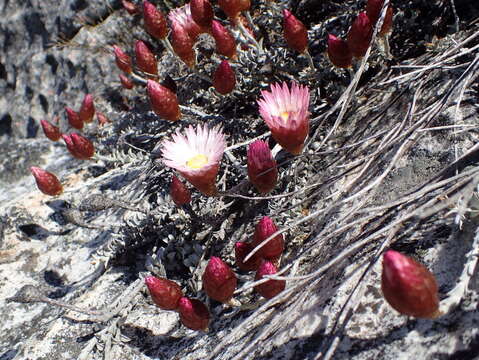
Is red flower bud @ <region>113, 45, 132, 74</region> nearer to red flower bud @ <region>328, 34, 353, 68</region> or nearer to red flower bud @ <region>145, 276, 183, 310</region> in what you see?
red flower bud @ <region>328, 34, 353, 68</region>

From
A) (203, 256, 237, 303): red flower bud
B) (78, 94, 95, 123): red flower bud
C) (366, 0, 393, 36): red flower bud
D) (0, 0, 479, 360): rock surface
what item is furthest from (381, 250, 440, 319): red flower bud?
(78, 94, 95, 123): red flower bud

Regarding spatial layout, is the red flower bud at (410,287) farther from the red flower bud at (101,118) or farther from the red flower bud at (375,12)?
the red flower bud at (101,118)

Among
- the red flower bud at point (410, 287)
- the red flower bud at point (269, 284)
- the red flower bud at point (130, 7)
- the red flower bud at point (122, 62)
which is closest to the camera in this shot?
the red flower bud at point (410, 287)

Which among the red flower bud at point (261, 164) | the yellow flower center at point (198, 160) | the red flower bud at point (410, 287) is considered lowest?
the red flower bud at point (410, 287)

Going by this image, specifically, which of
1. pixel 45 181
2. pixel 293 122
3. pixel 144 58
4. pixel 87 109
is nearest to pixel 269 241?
pixel 293 122

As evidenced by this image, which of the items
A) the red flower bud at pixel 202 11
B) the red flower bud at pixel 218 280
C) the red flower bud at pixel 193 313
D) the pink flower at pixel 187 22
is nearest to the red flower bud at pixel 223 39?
the red flower bud at pixel 202 11

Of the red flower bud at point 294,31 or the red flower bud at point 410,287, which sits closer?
the red flower bud at point 410,287

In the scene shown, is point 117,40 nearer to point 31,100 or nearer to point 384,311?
point 31,100
